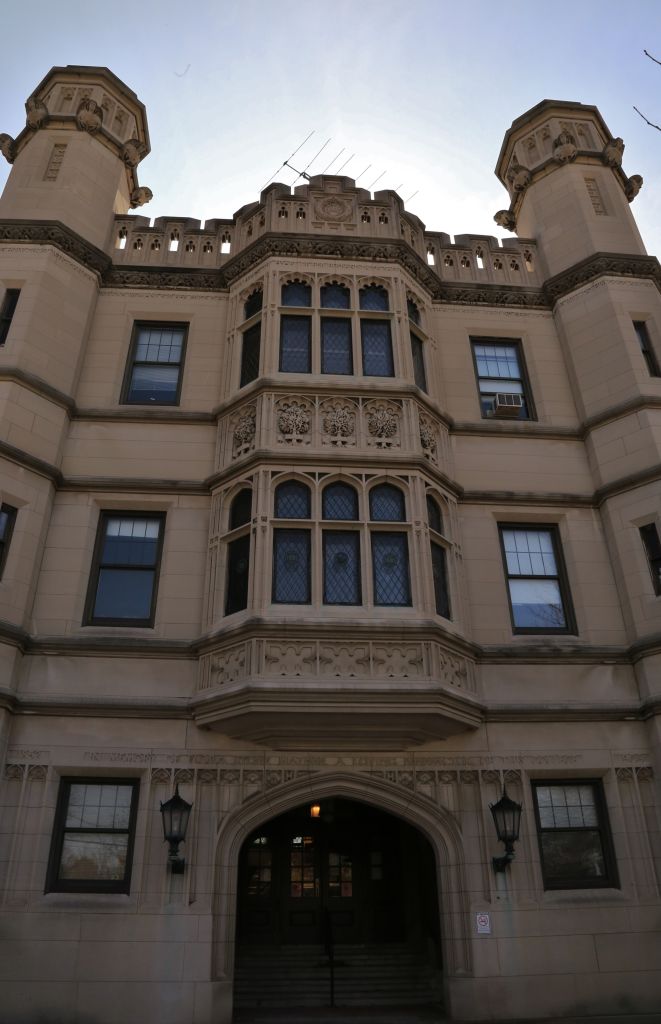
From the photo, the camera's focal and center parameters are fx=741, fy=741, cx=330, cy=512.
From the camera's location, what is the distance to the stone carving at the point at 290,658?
973 cm

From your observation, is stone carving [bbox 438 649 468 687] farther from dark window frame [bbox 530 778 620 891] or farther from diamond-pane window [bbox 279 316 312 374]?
diamond-pane window [bbox 279 316 312 374]

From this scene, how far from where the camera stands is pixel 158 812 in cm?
969

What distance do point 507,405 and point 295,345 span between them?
3896 mm

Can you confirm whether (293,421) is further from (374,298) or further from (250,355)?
Result: (374,298)

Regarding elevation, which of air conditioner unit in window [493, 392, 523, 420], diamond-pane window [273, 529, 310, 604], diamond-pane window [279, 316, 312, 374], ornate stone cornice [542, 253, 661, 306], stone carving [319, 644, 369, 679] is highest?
ornate stone cornice [542, 253, 661, 306]

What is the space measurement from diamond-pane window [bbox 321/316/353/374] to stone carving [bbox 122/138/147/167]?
6.39 meters

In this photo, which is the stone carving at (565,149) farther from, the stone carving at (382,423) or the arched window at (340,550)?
the arched window at (340,550)

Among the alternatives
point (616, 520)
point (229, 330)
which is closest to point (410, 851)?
point (616, 520)

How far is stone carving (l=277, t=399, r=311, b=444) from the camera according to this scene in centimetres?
1172

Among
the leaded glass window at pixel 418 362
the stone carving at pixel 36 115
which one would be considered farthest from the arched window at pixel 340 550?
the stone carving at pixel 36 115

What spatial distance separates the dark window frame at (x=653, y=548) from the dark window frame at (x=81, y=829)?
8.08 meters

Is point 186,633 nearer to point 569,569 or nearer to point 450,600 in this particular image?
point 450,600

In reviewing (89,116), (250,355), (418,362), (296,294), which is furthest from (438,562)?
(89,116)

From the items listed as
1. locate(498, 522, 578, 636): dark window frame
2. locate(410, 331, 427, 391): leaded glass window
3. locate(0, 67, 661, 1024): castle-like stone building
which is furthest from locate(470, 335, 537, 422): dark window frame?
locate(498, 522, 578, 636): dark window frame
